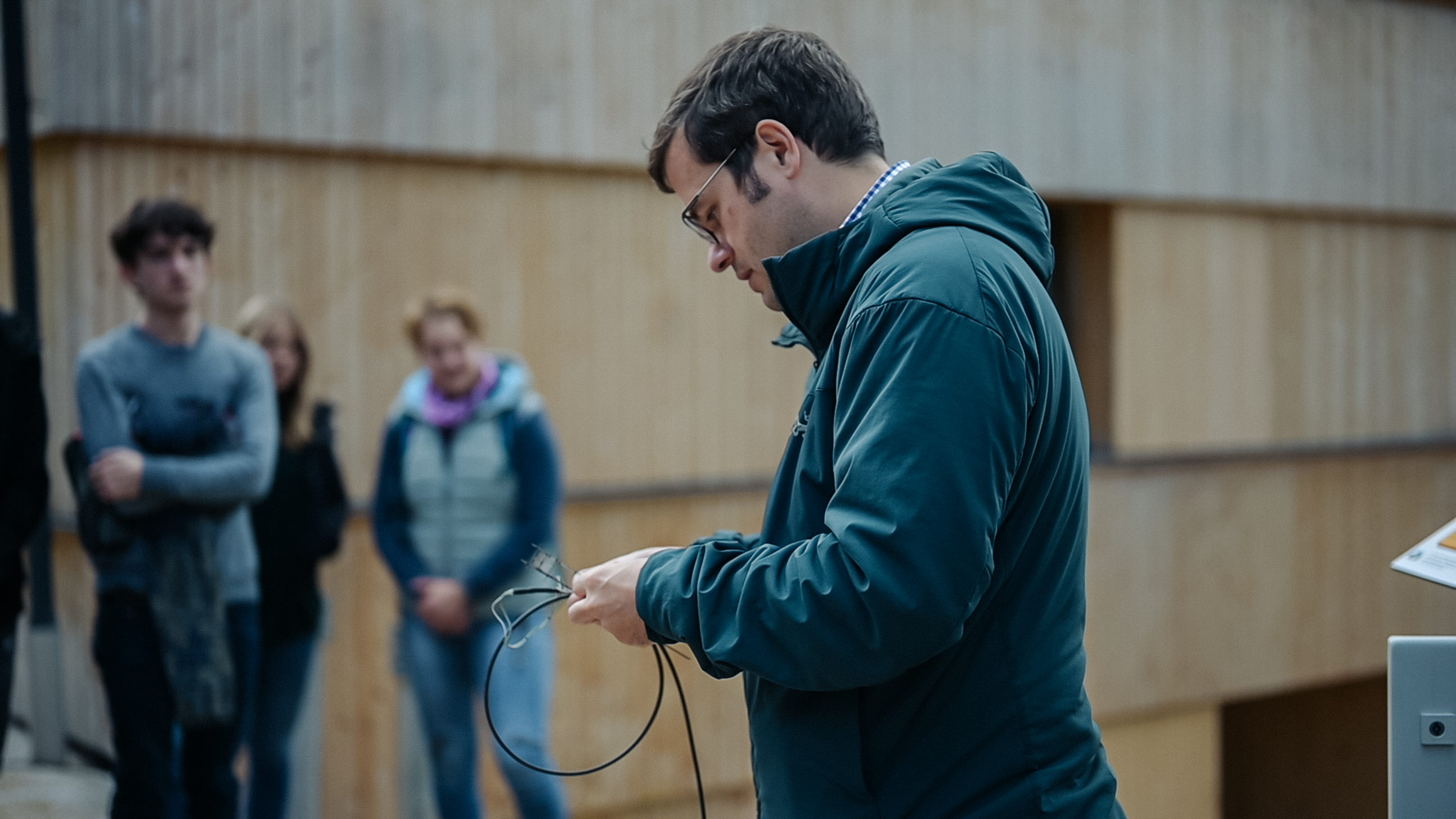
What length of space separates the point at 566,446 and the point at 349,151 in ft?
5.67

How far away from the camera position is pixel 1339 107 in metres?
9.75

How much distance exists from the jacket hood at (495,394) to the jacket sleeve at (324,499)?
0.87 ft

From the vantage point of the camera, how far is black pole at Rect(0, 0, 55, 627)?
5.32 meters

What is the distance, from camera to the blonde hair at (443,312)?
455 cm

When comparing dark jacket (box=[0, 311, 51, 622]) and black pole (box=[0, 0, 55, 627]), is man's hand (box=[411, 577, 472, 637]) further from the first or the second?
black pole (box=[0, 0, 55, 627])

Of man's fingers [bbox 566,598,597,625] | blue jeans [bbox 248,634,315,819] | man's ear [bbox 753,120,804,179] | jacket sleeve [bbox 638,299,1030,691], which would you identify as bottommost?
Answer: blue jeans [bbox 248,634,315,819]

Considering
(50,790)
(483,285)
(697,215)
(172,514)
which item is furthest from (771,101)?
(483,285)

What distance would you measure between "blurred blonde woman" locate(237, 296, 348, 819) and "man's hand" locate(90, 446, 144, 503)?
682 millimetres

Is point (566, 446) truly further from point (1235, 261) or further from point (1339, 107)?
point (1339, 107)

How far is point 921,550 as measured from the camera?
1.38 m

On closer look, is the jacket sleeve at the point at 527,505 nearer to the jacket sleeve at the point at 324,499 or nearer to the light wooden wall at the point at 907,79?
the jacket sleeve at the point at 324,499

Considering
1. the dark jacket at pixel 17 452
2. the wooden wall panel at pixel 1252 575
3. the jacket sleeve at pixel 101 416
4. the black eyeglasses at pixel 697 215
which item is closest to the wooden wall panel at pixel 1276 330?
the wooden wall panel at pixel 1252 575

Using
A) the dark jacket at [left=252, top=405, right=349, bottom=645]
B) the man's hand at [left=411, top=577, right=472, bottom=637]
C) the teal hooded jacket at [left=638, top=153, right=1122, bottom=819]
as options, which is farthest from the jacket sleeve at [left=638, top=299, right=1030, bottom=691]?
the dark jacket at [left=252, top=405, right=349, bottom=645]

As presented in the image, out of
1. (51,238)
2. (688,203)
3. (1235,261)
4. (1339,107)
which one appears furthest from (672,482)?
(1339,107)
